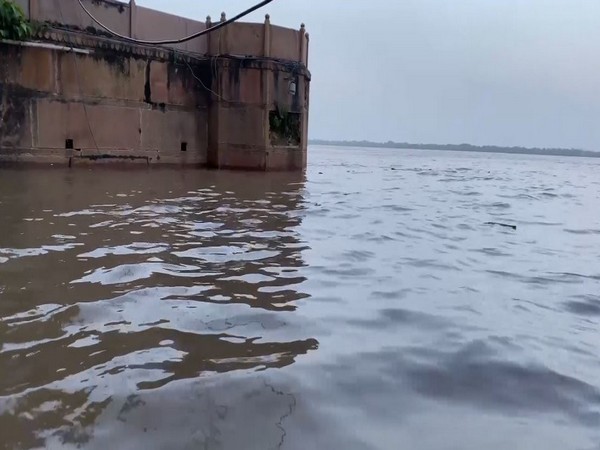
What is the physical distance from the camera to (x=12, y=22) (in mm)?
10375

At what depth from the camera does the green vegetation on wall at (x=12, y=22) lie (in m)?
10.2

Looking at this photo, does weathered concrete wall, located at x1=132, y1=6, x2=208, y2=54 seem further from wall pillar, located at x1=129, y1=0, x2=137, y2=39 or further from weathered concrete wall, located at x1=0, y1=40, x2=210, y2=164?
weathered concrete wall, located at x1=0, y1=40, x2=210, y2=164

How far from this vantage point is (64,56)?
1127 cm

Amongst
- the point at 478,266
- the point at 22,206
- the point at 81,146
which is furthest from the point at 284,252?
the point at 81,146

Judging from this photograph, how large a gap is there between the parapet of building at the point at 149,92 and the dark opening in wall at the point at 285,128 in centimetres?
3

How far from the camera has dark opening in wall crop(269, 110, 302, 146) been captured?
14.6 meters

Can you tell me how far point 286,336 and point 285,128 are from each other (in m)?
12.3

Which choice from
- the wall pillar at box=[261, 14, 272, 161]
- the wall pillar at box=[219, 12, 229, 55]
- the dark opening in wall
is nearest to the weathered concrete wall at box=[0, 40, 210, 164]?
the wall pillar at box=[219, 12, 229, 55]

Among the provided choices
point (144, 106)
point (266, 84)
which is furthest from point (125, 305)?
point (266, 84)

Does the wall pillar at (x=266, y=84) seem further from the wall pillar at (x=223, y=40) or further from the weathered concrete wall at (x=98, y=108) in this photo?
the weathered concrete wall at (x=98, y=108)

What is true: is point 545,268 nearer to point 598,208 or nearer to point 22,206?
point 22,206

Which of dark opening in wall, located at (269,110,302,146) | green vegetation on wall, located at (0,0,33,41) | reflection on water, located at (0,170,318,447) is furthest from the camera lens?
dark opening in wall, located at (269,110,302,146)

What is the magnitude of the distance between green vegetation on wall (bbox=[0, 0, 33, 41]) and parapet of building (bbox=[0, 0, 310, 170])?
21 centimetres

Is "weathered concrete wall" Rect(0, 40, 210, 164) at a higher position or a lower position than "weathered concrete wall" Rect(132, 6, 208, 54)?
lower
